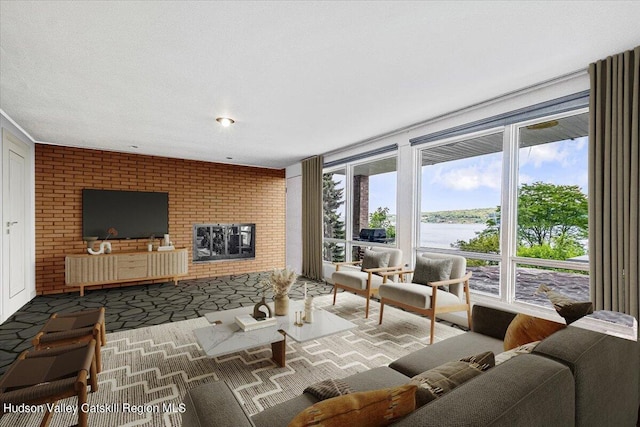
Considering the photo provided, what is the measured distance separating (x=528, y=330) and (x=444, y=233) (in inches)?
99.4

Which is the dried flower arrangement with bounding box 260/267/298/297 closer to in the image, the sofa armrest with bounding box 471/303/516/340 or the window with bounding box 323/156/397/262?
the sofa armrest with bounding box 471/303/516/340

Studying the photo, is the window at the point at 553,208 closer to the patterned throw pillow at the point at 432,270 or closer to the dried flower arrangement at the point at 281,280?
the patterned throw pillow at the point at 432,270

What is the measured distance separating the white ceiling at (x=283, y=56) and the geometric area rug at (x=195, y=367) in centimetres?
237

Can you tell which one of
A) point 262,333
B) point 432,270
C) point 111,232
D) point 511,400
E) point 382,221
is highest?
point 382,221

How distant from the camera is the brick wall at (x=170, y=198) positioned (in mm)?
Result: 5199

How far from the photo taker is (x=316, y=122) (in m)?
4.05

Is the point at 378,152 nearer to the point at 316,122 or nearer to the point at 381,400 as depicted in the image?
the point at 316,122

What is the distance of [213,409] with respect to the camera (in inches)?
40.7

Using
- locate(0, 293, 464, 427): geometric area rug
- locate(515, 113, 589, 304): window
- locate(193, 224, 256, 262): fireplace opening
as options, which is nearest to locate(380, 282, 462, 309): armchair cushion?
locate(0, 293, 464, 427): geometric area rug

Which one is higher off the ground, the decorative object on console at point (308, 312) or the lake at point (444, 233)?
the lake at point (444, 233)

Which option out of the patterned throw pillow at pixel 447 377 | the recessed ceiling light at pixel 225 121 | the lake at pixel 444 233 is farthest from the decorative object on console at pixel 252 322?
the lake at pixel 444 233

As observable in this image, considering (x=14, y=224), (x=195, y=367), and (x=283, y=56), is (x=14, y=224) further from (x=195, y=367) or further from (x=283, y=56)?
(x=283, y=56)

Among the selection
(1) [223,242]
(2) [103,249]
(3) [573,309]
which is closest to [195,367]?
(3) [573,309]

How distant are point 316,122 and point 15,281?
15.0ft
